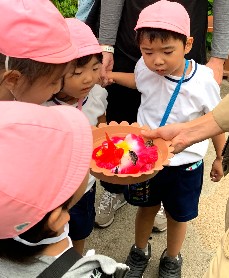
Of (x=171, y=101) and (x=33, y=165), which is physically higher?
(x=33, y=165)

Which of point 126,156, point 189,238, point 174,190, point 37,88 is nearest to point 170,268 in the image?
point 189,238

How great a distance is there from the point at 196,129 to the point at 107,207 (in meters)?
1.32

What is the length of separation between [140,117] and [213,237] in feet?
3.79

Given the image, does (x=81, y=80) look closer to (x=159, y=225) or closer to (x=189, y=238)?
(x=159, y=225)

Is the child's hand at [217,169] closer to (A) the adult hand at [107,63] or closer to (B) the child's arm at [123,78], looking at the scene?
(B) the child's arm at [123,78]

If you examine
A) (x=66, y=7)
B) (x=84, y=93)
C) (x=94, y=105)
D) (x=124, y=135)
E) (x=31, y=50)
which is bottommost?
(x=66, y=7)

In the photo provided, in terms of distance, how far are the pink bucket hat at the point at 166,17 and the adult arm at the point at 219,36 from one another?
396 millimetres

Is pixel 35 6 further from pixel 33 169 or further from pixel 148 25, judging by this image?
pixel 33 169

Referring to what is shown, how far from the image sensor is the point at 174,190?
241 cm

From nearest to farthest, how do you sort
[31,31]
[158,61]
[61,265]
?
[61,265] → [31,31] → [158,61]

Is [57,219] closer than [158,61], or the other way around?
[57,219]

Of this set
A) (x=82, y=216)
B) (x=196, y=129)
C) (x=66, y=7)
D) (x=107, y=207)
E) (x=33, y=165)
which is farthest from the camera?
(x=66, y=7)

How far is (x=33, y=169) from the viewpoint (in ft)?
3.78

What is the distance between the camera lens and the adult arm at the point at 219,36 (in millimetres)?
2580
